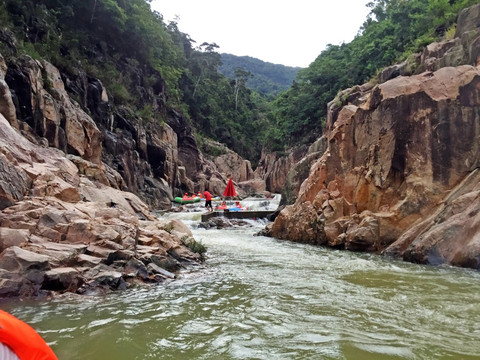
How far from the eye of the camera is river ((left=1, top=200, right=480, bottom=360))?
354cm

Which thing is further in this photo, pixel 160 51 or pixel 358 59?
pixel 160 51

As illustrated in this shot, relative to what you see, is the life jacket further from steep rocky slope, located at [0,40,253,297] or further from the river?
steep rocky slope, located at [0,40,253,297]

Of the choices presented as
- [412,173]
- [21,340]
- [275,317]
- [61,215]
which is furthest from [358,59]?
[21,340]

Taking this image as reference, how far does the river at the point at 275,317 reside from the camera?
3537 millimetres

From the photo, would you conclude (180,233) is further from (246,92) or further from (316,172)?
(246,92)

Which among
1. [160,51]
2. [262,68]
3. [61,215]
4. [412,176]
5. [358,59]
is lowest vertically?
[61,215]

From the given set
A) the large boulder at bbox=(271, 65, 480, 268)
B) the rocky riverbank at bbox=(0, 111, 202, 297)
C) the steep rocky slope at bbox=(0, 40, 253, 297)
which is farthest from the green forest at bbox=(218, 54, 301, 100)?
the rocky riverbank at bbox=(0, 111, 202, 297)

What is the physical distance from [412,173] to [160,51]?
3739 cm

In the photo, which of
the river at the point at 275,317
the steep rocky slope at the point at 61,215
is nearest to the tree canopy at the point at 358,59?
the river at the point at 275,317

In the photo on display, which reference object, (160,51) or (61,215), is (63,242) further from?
(160,51)

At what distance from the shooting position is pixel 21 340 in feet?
5.24

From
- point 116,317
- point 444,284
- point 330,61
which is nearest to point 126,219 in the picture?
point 116,317

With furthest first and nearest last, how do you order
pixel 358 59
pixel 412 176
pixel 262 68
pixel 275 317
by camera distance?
pixel 262 68
pixel 358 59
pixel 412 176
pixel 275 317

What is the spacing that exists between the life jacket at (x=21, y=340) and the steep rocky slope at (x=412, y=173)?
8.12 meters
